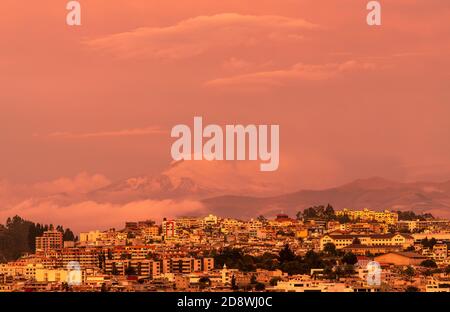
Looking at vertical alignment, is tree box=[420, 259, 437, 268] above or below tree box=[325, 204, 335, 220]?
below

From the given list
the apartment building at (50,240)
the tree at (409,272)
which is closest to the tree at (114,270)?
the apartment building at (50,240)

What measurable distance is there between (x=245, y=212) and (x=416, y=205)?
343 inches

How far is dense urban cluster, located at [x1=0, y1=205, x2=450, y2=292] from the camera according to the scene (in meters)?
59.6

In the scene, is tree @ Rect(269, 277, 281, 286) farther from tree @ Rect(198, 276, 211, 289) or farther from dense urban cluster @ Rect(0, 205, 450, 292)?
tree @ Rect(198, 276, 211, 289)

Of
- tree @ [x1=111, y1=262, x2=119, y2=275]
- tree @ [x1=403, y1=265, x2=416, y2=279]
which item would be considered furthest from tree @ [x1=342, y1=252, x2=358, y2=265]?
tree @ [x1=111, y1=262, x2=119, y2=275]

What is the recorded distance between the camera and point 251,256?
222 ft

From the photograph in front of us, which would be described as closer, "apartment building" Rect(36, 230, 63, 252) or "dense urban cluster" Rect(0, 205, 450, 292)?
"dense urban cluster" Rect(0, 205, 450, 292)

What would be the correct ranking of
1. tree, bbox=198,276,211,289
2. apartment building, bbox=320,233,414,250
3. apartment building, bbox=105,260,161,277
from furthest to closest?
apartment building, bbox=320,233,414,250
apartment building, bbox=105,260,161,277
tree, bbox=198,276,211,289

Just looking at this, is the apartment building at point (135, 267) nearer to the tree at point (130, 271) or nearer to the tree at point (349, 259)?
the tree at point (130, 271)

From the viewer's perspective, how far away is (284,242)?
246 feet

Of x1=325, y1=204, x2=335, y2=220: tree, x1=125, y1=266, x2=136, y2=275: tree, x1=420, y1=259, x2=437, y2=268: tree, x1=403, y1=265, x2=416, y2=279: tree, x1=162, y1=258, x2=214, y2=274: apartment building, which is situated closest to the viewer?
x1=403, y1=265, x2=416, y2=279: tree
